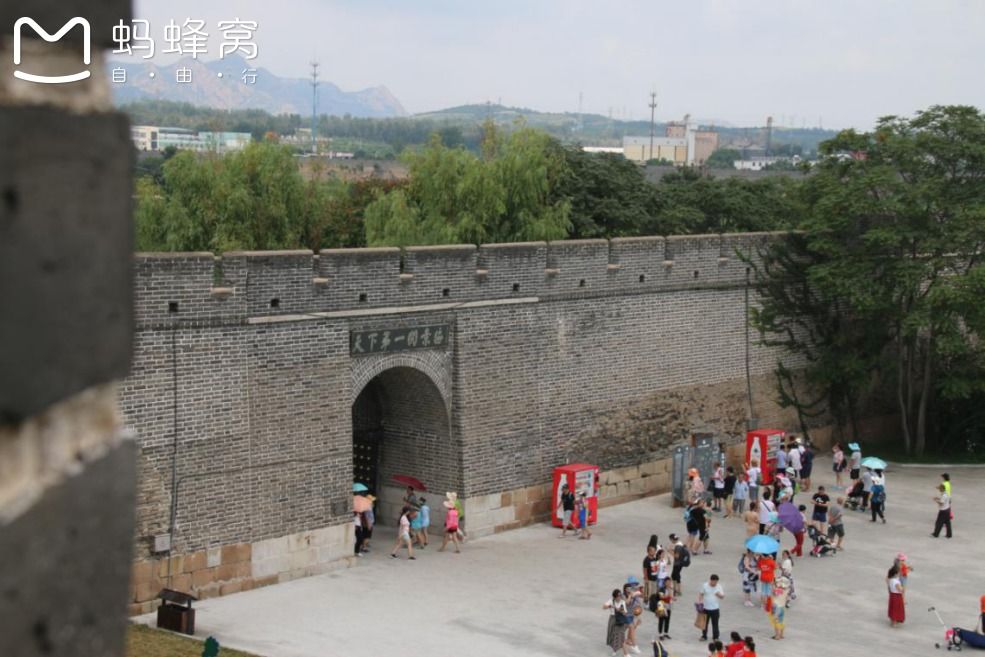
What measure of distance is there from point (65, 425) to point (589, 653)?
563 inches

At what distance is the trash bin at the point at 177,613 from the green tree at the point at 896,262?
1316cm

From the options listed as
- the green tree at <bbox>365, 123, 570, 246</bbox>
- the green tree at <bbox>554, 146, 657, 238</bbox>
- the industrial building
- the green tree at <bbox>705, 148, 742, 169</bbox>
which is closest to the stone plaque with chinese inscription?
the green tree at <bbox>365, 123, 570, 246</bbox>

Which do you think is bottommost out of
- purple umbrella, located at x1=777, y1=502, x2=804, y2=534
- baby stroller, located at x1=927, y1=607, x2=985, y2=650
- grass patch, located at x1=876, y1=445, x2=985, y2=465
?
baby stroller, located at x1=927, y1=607, x2=985, y2=650

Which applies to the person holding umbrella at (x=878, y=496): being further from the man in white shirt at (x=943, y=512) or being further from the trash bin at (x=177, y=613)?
the trash bin at (x=177, y=613)

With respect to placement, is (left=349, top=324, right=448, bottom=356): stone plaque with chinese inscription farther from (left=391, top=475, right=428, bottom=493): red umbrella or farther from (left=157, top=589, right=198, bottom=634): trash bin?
(left=157, top=589, right=198, bottom=634): trash bin

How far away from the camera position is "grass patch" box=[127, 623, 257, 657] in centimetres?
1332

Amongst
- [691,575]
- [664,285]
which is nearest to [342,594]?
[691,575]

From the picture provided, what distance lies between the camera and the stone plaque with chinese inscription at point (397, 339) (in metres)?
18.2

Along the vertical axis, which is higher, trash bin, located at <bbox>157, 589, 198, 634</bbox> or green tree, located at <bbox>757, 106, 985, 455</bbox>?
green tree, located at <bbox>757, 106, 985, 455</bbox>

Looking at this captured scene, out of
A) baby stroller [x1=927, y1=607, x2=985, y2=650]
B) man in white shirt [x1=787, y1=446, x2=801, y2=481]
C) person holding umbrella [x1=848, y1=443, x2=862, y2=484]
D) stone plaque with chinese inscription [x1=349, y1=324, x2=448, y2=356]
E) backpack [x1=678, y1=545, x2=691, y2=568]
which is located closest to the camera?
baby stroller [x1=927, y1=607, x2=985, y2=650]

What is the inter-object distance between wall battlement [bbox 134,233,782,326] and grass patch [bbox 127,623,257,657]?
11.2 feet

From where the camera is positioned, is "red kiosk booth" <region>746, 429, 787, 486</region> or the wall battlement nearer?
the wall battlement

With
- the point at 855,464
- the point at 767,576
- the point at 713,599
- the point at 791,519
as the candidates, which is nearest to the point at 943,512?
the point at 791,519
